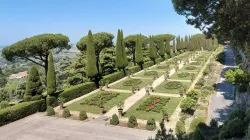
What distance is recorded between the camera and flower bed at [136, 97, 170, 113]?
1681cm

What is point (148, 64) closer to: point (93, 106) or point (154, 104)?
point (154, 104)

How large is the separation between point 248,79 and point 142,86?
12389mm

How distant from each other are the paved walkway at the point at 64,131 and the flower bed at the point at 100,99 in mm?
3946

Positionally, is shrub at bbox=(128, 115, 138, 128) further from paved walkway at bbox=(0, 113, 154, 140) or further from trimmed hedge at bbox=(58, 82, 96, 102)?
trimmed hedge at bbox=(58, 82, 96, 102)

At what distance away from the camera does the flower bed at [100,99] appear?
19.2 metres

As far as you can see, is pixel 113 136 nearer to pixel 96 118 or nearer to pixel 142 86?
pixel 96 118

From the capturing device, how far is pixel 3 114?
50.4ft

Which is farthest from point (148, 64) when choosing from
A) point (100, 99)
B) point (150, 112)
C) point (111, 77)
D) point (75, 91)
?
point (150, 112)

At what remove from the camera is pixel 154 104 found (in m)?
18.1

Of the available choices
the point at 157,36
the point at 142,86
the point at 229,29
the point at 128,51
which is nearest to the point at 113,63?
the point at 142,86

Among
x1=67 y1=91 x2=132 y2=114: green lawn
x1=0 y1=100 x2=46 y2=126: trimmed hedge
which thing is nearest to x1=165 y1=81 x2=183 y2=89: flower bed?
x1=67 y1=91 x2=132 y2=114: green lawn

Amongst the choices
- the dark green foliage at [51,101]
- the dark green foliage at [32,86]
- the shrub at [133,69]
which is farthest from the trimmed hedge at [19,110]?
the shrub at [133,69]

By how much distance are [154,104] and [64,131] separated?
826cm

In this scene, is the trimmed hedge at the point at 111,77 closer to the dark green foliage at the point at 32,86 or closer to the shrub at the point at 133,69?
the shrub at the point at 133,69
